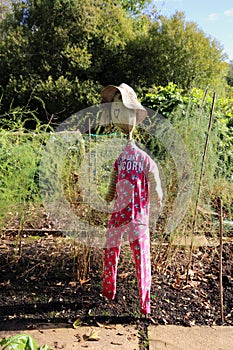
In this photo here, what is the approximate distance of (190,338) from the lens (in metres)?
2.34

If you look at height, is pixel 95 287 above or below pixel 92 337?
above

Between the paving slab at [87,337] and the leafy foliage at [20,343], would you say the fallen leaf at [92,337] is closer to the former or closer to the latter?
the paving slab at [87,337]

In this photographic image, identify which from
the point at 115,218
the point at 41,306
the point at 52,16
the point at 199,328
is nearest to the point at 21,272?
the point at 41,306

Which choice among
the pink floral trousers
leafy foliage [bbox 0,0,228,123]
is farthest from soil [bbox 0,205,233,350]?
leafy foliage [bbox 0,0,228,123]

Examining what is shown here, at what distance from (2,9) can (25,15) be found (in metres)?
8.12

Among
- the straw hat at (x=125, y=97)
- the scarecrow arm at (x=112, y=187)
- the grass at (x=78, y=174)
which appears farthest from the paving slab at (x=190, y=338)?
→ the straw hat at (x=125, y=97)

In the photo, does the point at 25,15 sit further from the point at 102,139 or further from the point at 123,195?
the point at 123,195

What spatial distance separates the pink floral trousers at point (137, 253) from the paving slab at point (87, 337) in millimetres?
192

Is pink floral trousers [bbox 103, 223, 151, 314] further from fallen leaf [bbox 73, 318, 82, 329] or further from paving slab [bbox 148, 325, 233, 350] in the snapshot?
fallen leaf [bbox 73, 318, 82, 329]

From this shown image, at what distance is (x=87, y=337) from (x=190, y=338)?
638 millimetres

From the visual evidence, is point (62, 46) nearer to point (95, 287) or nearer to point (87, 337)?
point (95, 287)

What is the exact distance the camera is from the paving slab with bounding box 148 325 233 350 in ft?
7.43

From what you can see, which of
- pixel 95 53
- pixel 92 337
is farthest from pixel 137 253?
pixel 95 53

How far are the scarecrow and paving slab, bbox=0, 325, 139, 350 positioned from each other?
20 centimetres
